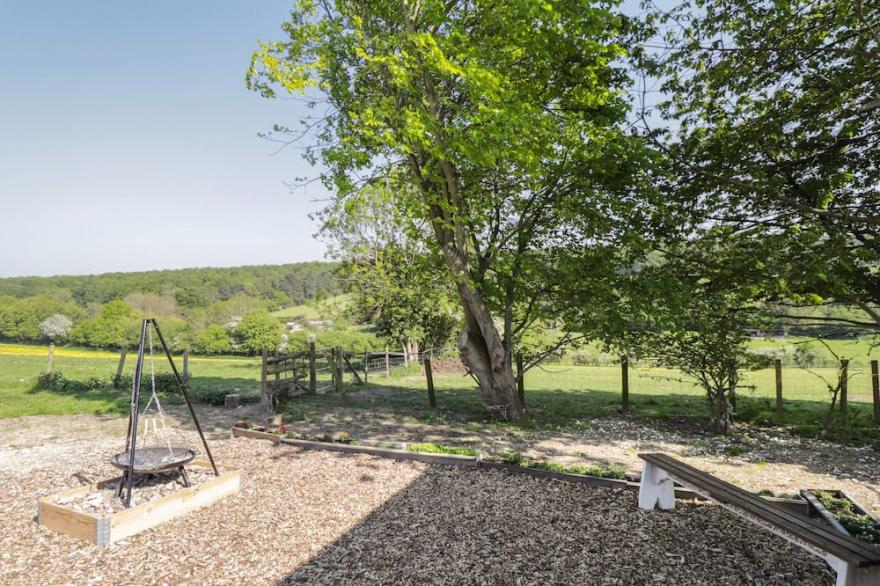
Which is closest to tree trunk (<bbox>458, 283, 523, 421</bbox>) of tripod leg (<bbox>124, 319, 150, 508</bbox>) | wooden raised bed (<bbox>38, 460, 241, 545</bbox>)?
wooden raised bed (<bbox>38, 460, 241, 545</bbox>)

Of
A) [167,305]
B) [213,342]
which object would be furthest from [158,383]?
[167,305]

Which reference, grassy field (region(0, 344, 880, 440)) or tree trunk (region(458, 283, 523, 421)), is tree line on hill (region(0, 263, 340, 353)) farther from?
tree trunk (region(458, 283, 523, 421))

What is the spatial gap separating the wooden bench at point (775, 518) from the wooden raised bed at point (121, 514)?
182 inches

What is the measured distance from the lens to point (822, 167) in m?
7.85

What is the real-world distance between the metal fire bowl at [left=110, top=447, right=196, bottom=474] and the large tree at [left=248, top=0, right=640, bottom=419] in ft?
16.3

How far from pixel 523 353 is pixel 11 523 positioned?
872 cm

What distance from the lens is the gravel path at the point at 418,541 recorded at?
366 centimetres

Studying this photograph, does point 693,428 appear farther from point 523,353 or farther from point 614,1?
point 614,1

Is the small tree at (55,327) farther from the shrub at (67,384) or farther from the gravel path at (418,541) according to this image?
the gravel path at (418,541)

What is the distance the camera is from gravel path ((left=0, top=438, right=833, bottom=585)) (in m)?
3.66

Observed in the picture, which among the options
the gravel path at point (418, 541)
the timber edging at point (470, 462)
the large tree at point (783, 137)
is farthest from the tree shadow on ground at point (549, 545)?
the large tree at point (783, 137)

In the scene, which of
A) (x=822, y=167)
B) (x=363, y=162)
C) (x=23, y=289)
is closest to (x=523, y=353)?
(x=363, y=162)

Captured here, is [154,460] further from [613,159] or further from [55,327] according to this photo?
[55,327]

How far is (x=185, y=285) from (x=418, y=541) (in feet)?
165
